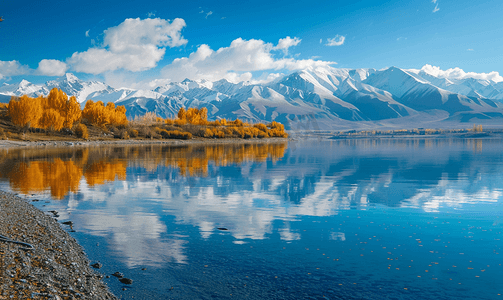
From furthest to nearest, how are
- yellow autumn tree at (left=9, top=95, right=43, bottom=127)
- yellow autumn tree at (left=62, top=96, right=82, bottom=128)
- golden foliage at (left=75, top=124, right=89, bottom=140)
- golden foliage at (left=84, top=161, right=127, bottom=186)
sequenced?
yellow autumn tree at (left=62, top=96, right=82, bottom=128)
golden foliage at (left=75, top=124, right=89, bottom=140)
yellow autumn tree at (left=9, top=95, right=43, bottom=127)
golden foliage at (left=84, top=161, right=127, bottom=186)

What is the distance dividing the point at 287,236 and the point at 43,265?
358 inches

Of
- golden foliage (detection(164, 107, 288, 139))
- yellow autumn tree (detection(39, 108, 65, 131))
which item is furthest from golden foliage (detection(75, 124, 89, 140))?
golden foliage (detection(164, 107, 288, 139))

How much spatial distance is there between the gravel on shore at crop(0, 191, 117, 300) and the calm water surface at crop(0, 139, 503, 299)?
2.39ft

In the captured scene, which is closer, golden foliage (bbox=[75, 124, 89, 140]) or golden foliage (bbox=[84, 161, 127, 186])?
golden foliage (bbox=[84, 161, 127, 186])

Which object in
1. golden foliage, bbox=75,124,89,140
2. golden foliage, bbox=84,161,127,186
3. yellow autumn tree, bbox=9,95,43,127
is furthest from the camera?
golden foliage, bbox=75,124,89,140

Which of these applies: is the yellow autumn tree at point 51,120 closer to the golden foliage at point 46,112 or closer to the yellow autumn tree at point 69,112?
the golden foliage at point 46,112

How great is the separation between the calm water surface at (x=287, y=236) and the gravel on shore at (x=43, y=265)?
73 centimetres

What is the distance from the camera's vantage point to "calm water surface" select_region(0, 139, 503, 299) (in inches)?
426

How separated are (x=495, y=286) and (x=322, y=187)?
63.5 feet

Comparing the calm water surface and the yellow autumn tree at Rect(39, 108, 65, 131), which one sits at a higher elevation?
the yellow autumn tree at Rect(39, 108, 65, 131)

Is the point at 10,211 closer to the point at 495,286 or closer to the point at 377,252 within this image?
the point at 377,252

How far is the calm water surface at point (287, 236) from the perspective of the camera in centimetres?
1083

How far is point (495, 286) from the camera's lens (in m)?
Answer: 10.8

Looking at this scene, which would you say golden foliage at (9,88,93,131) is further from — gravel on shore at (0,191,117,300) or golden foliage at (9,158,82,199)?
gravel on shore at (0,191,117,300)
